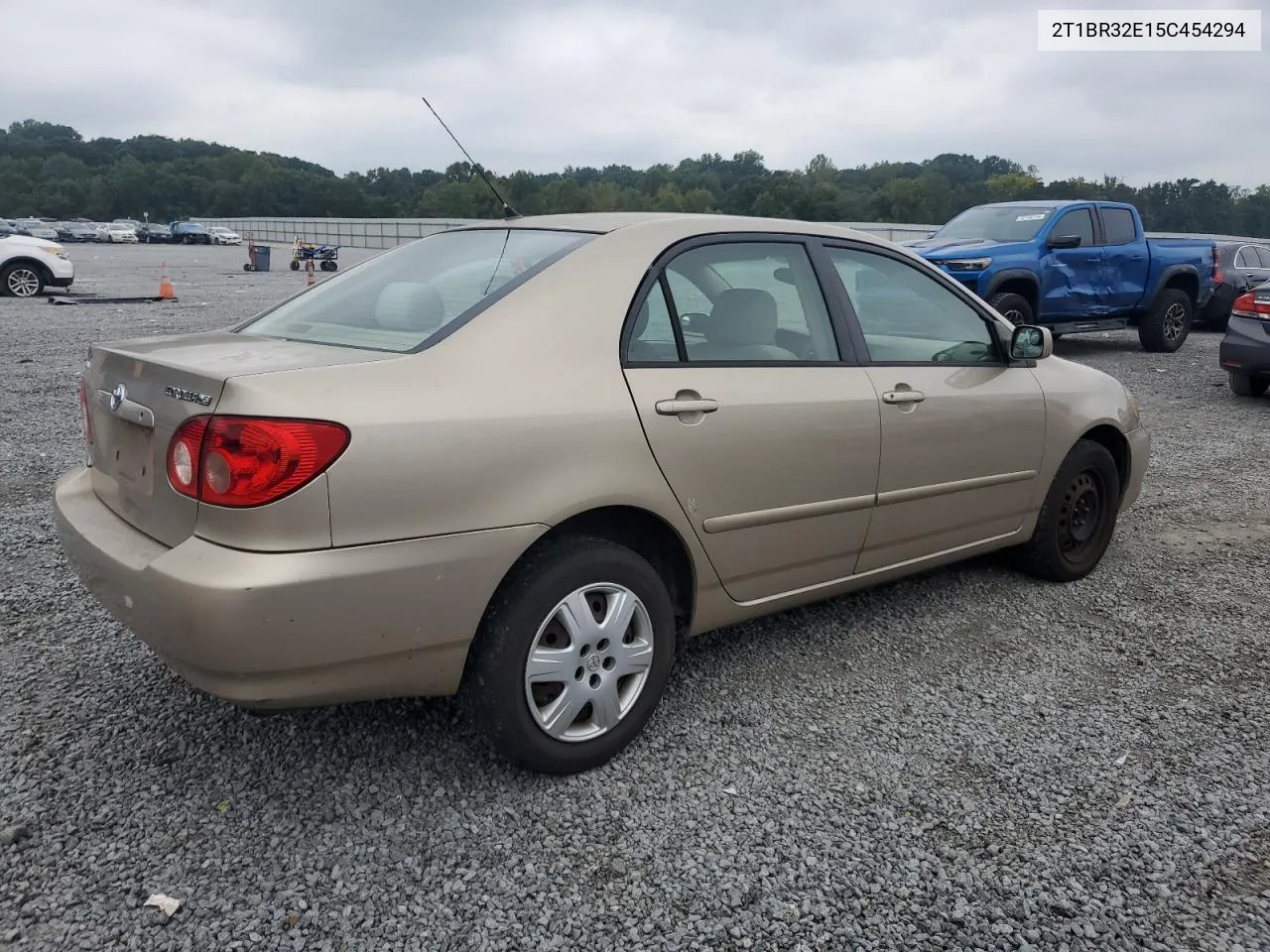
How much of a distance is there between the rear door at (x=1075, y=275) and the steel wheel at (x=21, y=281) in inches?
635

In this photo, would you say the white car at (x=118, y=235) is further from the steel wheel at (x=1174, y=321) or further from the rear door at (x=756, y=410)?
the rear door at (x=756, y=410)

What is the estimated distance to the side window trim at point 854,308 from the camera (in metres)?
3.64

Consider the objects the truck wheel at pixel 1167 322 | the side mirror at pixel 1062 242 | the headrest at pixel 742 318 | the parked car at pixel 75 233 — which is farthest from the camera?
the parked car at pixel 75 233

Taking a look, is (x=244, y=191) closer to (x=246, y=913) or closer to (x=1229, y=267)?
(x=1229, y=267)

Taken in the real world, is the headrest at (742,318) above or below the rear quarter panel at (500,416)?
above

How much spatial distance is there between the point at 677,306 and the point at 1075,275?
10.4 meters

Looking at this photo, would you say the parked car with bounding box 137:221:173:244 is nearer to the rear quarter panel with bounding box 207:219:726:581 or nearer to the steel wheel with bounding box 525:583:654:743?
the rear quarter panel with bounding box 207:219:726:581

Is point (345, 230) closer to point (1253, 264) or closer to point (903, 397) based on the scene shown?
point (1253, 264)

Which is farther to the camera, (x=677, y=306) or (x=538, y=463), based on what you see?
(x=677, y=306)

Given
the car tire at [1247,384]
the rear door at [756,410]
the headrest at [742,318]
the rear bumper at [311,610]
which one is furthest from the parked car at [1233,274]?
the rear bumper at [311,610]

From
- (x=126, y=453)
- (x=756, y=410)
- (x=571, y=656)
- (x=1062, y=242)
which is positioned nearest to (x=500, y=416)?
(x=571, y=656)

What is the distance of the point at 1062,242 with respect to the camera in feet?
38.0

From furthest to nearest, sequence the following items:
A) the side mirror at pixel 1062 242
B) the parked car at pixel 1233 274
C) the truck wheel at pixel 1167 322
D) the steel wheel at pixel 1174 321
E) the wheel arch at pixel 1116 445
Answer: the parked car at pixel 1233 274 → the steel wheel at pixel 1174 321 → the truck wheel at pixel 1167 322 → the side mirror at pixel 1062 242 → the wheel arch at pixel 1116 445

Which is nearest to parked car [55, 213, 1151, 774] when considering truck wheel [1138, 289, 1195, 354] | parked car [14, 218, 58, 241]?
truck wheel [1138, 289, 1195, 354]
